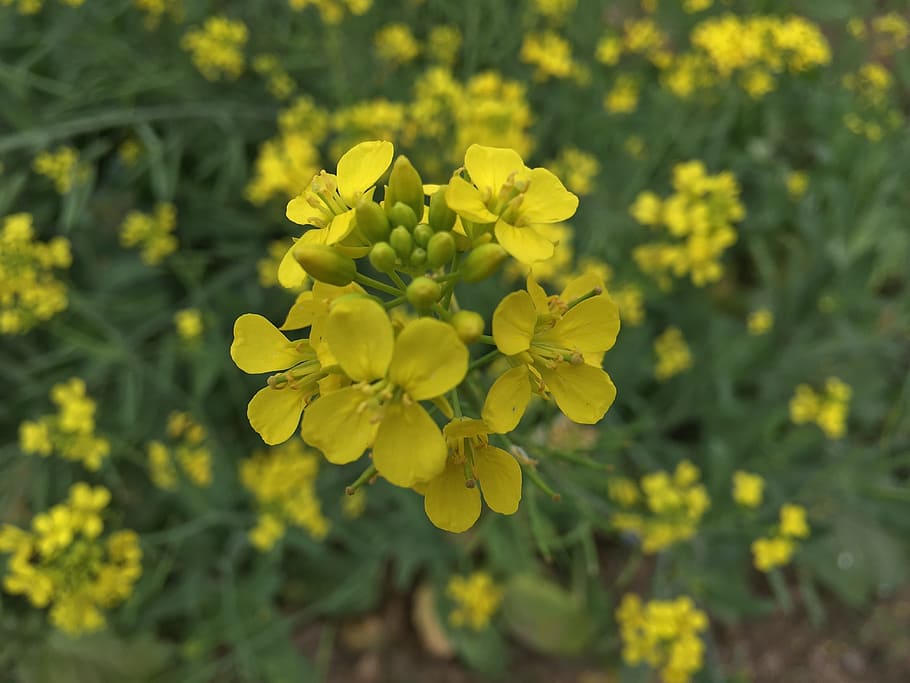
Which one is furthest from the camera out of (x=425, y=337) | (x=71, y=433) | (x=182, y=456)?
(x=182, y=456)

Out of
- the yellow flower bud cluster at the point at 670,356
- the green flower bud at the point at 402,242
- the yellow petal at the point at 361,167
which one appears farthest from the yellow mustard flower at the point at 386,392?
the yellow flower bud cluster at the point at 670,356

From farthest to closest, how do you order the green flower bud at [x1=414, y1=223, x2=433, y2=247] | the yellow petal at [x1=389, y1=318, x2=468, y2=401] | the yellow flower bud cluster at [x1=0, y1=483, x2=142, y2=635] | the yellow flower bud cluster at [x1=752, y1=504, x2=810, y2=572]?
the yellow flower bud cluster at [x1=752, y1=504, x2=810, y2=572], the yellow flower bud cluster at [x1=0, y1=483, x2=142, y2=635], the green flower bud at [x1=414, y1=223, x2=433, y2=247], the yellow petal at [x1=389, y1=318, x2=468, y2=401]

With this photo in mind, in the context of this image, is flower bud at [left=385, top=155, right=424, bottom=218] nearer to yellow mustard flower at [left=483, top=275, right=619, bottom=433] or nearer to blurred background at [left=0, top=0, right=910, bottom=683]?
yellow mustard flower at [left=483, top=275, right=619, bottom=433]

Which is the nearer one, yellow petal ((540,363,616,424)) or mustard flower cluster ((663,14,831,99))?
yellow petal ((540,363,616,424))

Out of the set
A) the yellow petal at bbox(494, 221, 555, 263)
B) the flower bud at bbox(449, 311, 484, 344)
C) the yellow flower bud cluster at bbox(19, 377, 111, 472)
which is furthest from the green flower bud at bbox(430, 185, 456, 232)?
the yellow flower bud cluster at bbox(19, 377, 111, 472)

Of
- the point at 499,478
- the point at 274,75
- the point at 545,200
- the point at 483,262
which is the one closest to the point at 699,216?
the point at 545,200

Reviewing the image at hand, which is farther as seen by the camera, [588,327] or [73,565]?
[73,565]

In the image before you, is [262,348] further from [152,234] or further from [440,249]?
[152,234]

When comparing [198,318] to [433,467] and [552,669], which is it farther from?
[552,669]
